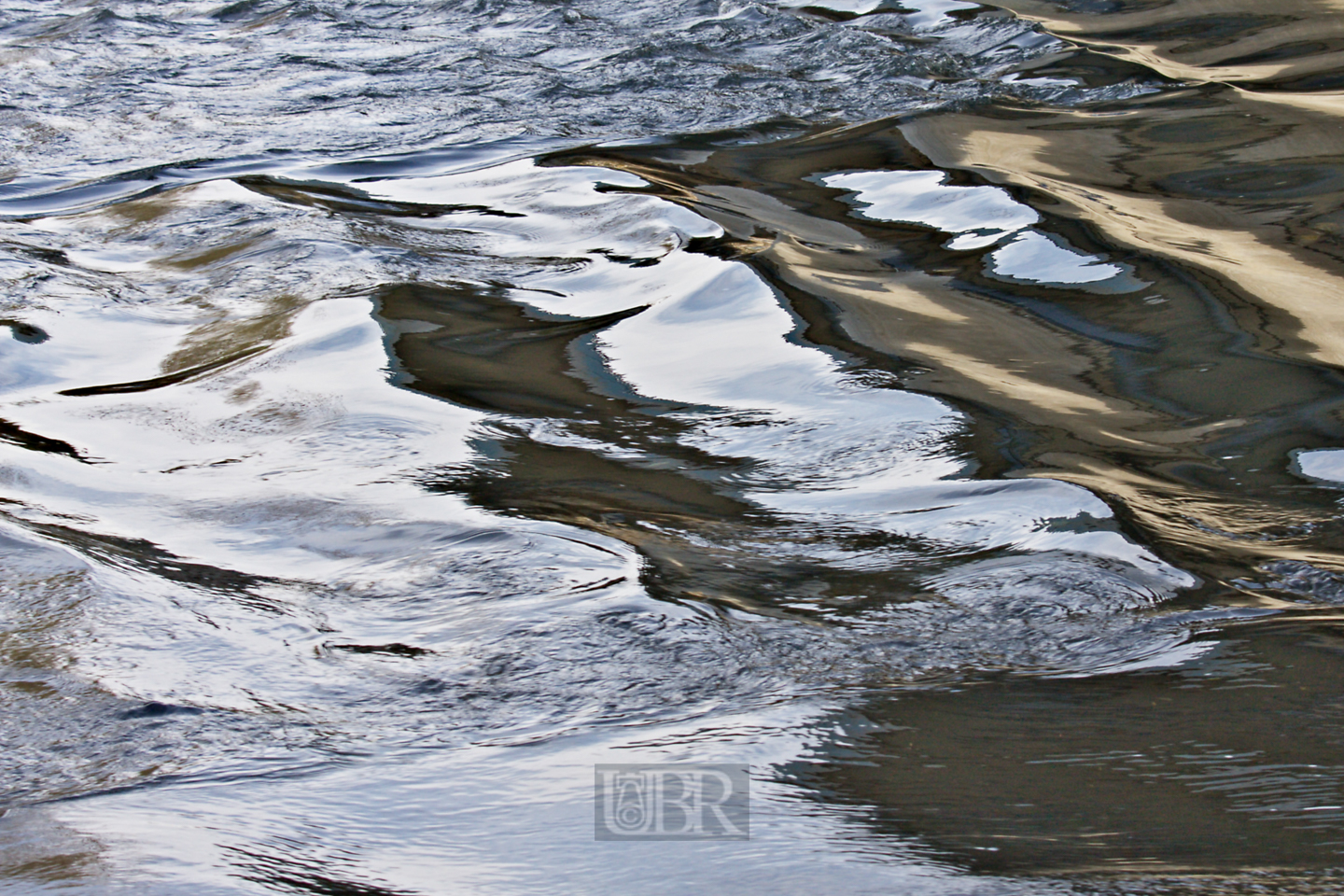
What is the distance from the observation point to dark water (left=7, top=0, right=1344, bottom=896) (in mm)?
1063

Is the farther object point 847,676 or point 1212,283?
point 1212,283

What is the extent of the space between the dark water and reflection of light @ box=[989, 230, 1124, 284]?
0.01m

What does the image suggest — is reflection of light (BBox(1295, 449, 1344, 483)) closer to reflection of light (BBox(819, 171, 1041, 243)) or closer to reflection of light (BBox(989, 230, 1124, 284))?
reflection of light (BBox(989, 230, 1124, 284))

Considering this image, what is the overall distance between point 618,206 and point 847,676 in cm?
230

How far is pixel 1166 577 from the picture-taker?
4.60 feet

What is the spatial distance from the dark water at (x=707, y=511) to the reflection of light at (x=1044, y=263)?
0.5 inches

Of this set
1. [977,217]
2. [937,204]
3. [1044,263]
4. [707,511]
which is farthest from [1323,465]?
[937,204]

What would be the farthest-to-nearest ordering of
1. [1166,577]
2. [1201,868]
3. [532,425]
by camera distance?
1. [532,425]
2. [1166,577]
3. [1201,868]

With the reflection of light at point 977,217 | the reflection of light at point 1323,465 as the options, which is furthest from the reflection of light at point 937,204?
the reflection of light at point 1323,465

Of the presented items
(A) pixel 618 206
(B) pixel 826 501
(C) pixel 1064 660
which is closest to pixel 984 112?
(A) pixel 618 206

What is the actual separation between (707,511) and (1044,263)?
4.03 feet

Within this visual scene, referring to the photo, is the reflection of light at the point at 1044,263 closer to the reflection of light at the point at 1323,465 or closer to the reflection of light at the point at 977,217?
the reflection of light at the point at 977,217

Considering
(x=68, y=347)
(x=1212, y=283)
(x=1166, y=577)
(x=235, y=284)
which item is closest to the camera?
(x=1166, y=577)

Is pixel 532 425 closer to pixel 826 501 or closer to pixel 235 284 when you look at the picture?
pixel 826 501
